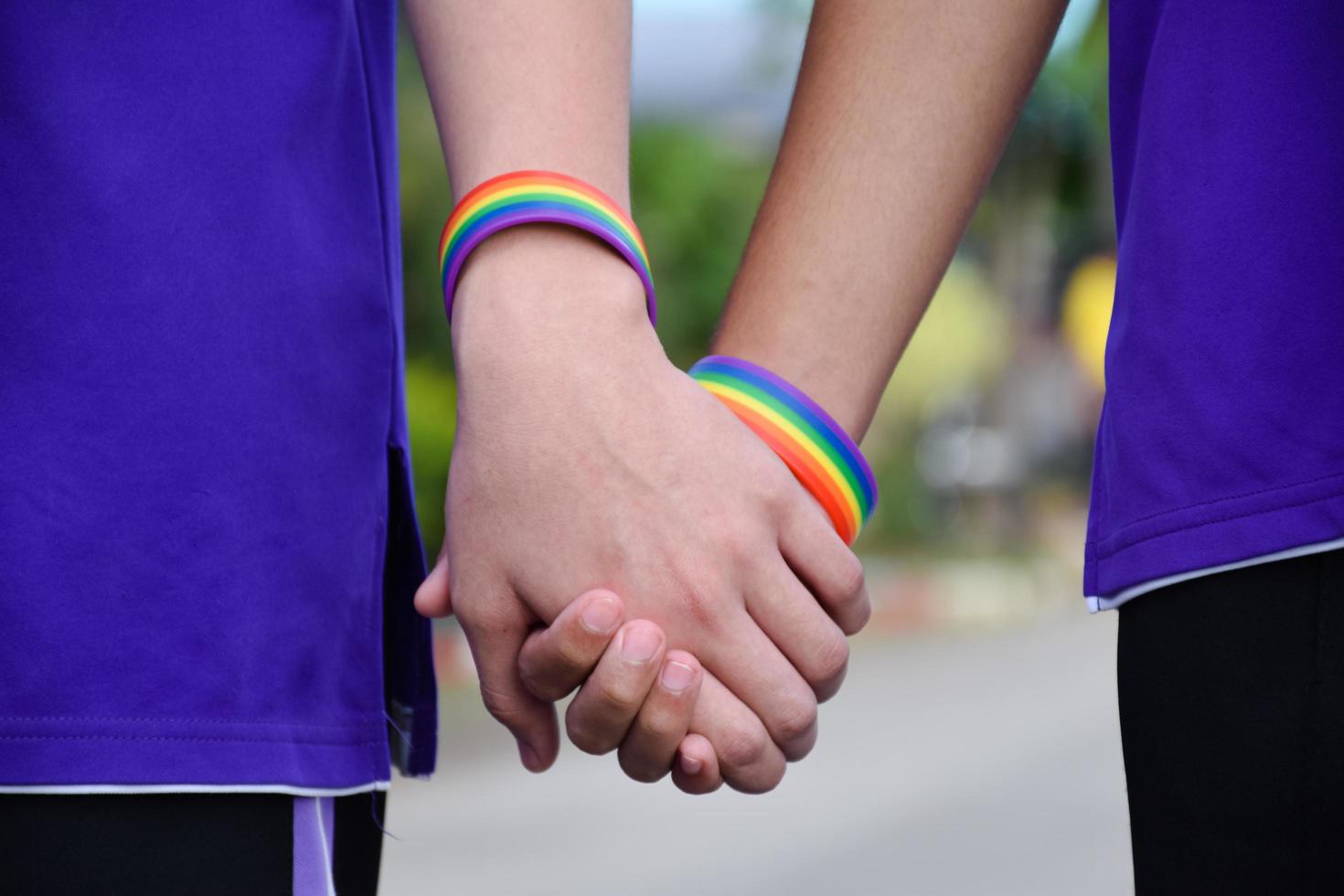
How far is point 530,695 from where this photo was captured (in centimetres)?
127

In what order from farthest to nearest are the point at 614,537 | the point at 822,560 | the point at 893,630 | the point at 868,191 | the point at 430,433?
the point at 893,630
the point at 430,433
the point at 868,191
the point at 822,560
the point at 614,537

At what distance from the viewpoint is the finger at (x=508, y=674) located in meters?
1.21

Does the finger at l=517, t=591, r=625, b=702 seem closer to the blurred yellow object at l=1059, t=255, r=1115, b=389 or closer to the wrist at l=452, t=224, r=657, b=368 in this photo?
the wrist at l=452, t=224, r=657, b=368

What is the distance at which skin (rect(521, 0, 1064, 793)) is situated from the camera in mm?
1379

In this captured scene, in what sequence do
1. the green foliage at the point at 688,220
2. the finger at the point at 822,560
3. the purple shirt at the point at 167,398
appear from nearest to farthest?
the purple shirt at the point at 167,398 → the finger at the point at 822,560 → the green foliage at the point at 688,220

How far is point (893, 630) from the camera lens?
435 inches

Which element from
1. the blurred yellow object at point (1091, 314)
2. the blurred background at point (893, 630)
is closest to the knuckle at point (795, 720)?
the blurred background at point (893, 630)

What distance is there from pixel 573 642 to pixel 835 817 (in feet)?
14.0

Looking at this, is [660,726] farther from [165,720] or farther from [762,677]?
[165,720]

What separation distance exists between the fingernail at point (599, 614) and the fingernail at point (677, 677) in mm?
66

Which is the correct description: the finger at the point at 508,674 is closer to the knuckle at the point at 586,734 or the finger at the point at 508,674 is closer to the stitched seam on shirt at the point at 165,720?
the knuckle at the point at 586,734

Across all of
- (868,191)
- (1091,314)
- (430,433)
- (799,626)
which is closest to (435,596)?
(799,626)

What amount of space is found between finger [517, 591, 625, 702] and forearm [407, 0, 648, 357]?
0.68 ft

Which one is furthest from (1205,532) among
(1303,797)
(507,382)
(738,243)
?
(738,243)
